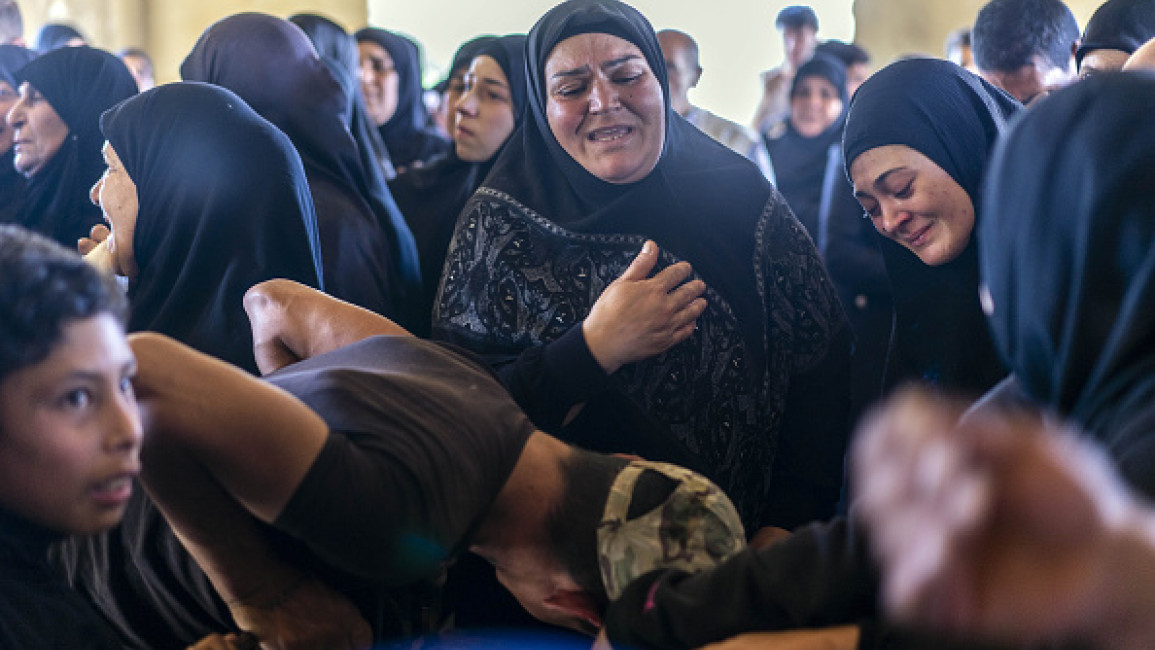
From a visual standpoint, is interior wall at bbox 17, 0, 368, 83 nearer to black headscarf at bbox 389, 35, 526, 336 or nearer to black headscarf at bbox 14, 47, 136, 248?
black headscarf at bbox 389, 35, 526, 336

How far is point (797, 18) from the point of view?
20.7 feet

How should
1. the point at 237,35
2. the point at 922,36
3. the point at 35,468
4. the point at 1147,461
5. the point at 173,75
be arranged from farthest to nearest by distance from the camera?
the point at 173,75
the point at 922,36
the point at 237,35
the point at 35,468
the point at 1147,461

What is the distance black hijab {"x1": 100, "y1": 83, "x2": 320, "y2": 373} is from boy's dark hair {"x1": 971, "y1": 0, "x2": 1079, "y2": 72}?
6.80 ft

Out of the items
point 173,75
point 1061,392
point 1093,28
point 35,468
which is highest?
point 1093,28

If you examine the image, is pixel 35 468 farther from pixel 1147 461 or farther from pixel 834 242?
pixel 834 242

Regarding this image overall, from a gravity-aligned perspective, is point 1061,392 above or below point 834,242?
above

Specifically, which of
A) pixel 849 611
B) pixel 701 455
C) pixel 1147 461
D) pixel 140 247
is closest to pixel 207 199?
pixel 140 247

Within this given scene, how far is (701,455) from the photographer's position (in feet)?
6.90

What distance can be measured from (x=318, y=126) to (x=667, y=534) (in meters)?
2.00

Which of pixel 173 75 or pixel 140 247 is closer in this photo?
pixel 140 247

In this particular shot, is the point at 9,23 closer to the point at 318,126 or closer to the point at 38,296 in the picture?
the point at 318,126

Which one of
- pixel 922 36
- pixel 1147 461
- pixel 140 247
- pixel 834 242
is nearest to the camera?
pixel 1147 461

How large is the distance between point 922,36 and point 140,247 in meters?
6.77

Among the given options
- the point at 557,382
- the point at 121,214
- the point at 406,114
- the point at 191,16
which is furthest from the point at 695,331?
the point at 191,16
